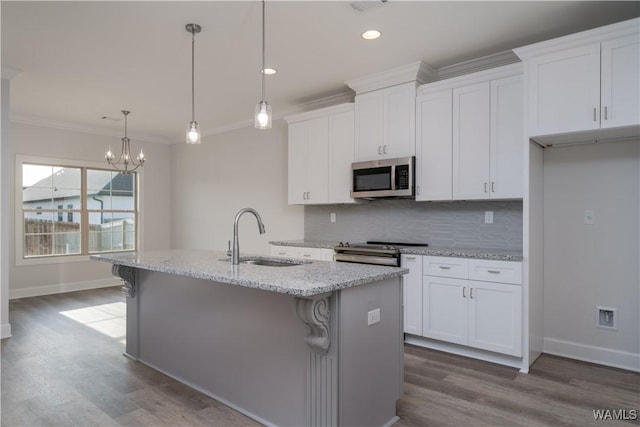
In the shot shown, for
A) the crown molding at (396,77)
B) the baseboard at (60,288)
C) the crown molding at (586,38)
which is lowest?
the baseboard at (60,288)

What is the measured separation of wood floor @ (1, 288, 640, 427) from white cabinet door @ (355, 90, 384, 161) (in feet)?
6.48

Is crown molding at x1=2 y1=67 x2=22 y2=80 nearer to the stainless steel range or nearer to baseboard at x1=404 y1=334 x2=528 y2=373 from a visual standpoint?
the stainless steel range

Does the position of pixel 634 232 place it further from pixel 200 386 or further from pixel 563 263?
pixel 200 386

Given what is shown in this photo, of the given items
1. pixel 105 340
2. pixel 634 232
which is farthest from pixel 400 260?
pixel 105 340

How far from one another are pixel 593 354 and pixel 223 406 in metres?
2.91

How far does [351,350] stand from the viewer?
200 centimetres

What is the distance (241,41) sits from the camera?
3271mm

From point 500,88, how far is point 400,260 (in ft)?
5.60

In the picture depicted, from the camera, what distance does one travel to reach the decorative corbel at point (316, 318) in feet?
6.16

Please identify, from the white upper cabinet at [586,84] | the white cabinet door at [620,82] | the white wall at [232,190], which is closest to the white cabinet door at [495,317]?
the white upper cabinet at [586,84]

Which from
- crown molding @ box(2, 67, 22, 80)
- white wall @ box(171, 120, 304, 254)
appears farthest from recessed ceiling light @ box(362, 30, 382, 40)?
crown molding @ box(2, 67, 22, 80)

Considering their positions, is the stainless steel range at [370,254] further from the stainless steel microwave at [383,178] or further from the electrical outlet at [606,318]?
the electrical outlet at [606,318]

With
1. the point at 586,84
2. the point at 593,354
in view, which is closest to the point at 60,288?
the point at 593,354

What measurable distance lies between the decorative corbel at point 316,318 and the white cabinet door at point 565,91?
2214mm
